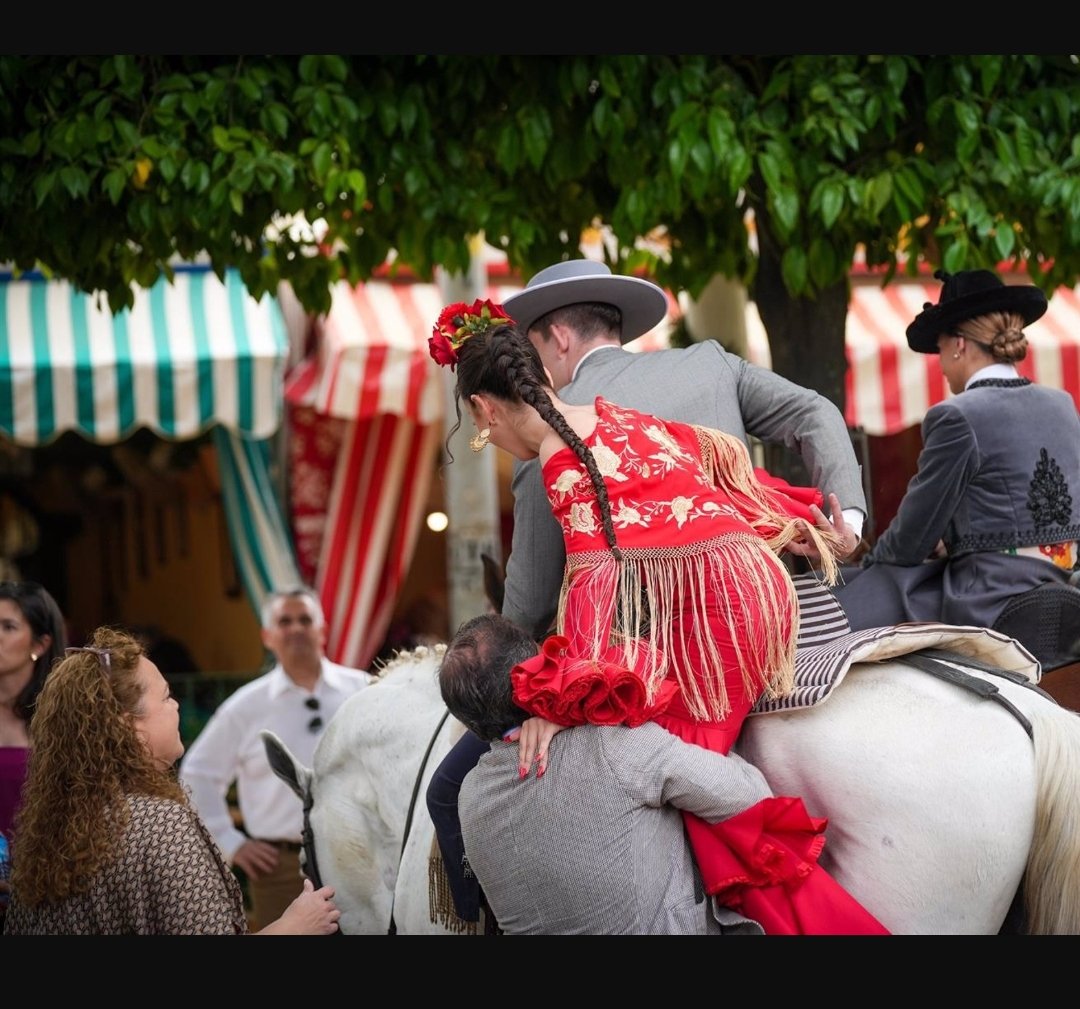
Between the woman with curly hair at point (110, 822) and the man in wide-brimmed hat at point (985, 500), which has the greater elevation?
the man in wide-brimmed hat at point (985, 500)

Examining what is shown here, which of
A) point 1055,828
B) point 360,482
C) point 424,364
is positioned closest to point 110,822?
point 1055,828

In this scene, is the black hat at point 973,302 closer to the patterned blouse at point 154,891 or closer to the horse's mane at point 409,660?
the horse's mane at point 409,660

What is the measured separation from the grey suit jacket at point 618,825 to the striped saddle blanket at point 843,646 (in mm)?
221

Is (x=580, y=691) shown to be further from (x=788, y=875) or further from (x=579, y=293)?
(x=579, y=293)

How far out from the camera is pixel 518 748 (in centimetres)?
305

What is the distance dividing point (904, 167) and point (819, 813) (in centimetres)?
285

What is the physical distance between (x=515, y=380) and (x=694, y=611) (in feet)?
2.09

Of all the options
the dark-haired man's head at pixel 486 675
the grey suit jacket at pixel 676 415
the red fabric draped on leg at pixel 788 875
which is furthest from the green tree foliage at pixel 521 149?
the red fabric draped on leg at pixel 788 875

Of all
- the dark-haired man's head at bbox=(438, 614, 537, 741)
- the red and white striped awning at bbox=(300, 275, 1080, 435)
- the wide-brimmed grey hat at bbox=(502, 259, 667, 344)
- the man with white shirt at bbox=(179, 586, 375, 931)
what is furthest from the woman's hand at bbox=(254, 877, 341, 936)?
the red and white striped awning at bbox=(300, 275, 1080, 435)

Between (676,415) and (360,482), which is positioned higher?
(676,415)

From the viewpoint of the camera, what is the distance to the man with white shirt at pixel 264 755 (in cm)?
618

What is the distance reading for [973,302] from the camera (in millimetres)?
4188

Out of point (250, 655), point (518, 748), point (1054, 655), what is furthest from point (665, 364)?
point (250, 655)

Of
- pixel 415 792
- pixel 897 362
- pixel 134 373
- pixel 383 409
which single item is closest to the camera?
pixel 415 792
